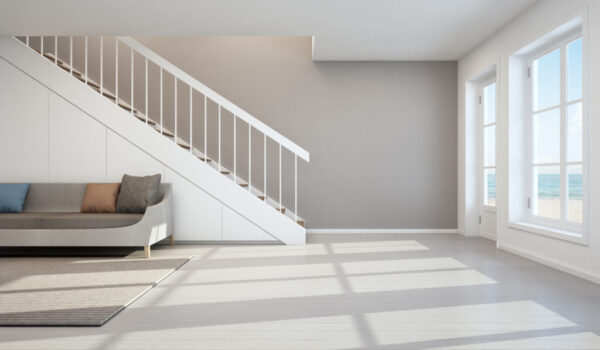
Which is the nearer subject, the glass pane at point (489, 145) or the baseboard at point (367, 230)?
the glass pane at point (489, 145)


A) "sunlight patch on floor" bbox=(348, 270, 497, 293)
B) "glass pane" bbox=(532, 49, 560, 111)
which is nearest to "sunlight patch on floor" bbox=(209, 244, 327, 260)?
"sunlight patch on floor" bbox=(348, 270, 497, 293)

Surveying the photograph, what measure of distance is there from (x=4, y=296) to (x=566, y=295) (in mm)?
3761

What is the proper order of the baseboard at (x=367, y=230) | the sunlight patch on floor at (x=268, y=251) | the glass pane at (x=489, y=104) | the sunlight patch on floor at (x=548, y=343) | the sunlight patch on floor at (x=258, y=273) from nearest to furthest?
the sunlight patch on floor at (x=548, y=343) → the sunlight patch on floor at (x=258, y=273) → the sunlight patch on floor at (x=268, y=251) → the glass pane at (x=489, y=104) → the baseboard at (x=367, y=230)

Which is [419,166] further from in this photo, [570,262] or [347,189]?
[570,262]

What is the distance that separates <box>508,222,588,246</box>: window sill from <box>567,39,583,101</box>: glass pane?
1165mm

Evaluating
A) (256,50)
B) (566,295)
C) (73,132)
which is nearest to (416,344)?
(566,295)

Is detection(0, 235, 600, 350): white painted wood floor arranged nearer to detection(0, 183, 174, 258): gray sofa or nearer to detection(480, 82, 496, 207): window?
detection(0, 183, 174, 258): gray sofa

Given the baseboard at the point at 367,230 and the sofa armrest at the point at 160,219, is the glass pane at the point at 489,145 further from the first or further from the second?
the sofa armrest at the point at 160,219

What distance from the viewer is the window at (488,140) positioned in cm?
562

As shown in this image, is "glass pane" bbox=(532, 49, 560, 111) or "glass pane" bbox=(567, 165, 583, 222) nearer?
"glass pane" bbox=(567, 165, 583, 222)

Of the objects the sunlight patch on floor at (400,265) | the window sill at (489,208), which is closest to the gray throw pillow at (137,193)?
the sunlight patch on floor at (400,265)

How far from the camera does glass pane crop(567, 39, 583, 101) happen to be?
368 cm

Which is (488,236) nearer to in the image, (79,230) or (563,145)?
(563,145)

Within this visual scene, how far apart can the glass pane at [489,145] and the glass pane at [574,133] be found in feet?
5.84
